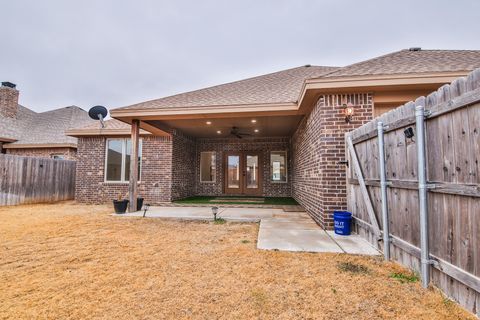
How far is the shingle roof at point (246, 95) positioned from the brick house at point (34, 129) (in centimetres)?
815

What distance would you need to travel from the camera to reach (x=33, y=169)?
8211 millimetres

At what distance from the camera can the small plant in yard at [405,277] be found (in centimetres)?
196

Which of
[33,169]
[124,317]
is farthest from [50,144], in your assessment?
[124,317]

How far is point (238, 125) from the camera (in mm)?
7520

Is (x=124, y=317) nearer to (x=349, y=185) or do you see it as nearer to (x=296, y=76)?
(x=349, y=185)

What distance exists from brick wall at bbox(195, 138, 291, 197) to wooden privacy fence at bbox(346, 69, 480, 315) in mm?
7060

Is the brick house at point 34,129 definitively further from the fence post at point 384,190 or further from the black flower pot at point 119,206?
the fence post at point 384,190

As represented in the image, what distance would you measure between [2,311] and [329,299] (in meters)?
2.38

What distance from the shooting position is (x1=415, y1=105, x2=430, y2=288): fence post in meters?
1.81

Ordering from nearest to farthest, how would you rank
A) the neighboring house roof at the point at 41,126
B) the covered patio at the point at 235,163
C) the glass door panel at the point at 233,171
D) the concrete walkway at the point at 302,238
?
1. the concrete walkway at the point at 302,238
2. the covered patio at the point at 235,163
3. the glass door panel at the point at 233,171
4. the neighboring house roof at the point at 41,126

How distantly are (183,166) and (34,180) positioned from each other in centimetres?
555

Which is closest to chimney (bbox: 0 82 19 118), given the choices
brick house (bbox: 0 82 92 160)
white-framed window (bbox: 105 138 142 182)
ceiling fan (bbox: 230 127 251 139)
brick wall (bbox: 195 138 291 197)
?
brick house (bbox: 0 82 92 160)

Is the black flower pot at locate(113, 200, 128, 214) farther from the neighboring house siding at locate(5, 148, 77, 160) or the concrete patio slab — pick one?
the neighboring house siding at locate(5, 148, 77, 160)

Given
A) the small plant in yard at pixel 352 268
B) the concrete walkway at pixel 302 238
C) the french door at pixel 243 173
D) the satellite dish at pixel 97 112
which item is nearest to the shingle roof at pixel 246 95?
the concrete walkway at pixel 302 238
